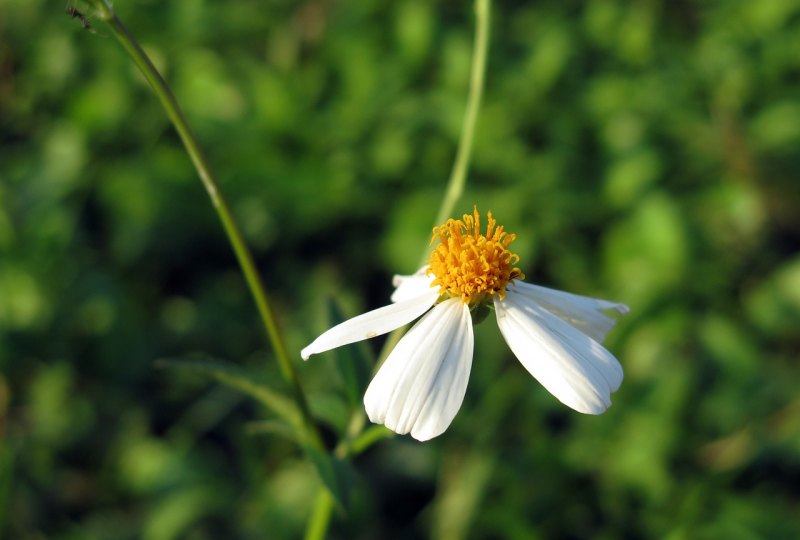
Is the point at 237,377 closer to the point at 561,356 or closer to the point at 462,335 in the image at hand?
the point at 462,335

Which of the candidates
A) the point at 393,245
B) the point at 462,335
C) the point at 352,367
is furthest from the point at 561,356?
the point at 393,245

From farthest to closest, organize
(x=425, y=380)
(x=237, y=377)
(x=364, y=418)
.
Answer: (x=364, y=418) → (x=237, y=377) → (x=425, y=380)

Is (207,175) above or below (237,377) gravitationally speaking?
above

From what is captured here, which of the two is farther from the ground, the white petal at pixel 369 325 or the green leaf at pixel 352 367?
the green leaf at pixel 352 367

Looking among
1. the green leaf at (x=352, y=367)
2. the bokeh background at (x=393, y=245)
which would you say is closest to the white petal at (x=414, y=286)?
the green leaf at (x=352, y=367)

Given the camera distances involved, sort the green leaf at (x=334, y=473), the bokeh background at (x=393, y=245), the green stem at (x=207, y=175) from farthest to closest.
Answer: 1. the bokeh background at (x=393, y=245)
2. the green leaf at (x=334, y=473)
3. the green stem at (x=207, y=175)

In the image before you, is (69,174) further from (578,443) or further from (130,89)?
(578,443)

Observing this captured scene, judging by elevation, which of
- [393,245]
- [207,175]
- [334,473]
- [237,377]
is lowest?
[334,473]

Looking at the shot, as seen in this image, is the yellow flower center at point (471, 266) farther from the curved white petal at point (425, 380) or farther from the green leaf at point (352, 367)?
the green leaf at point (352, 367)
